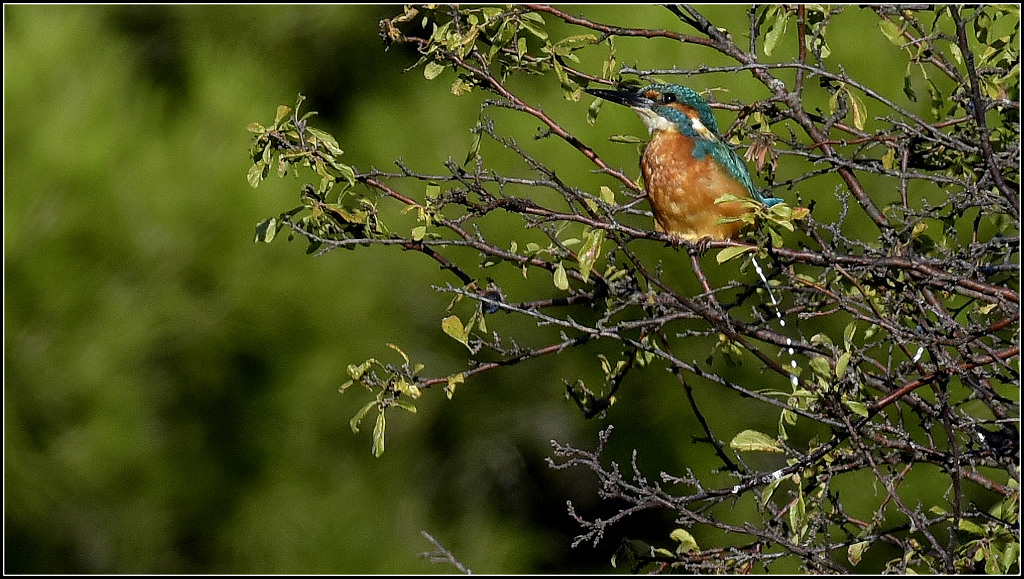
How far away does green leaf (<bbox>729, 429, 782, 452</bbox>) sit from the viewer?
1115 millimetres

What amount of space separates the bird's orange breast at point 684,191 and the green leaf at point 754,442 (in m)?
0.67

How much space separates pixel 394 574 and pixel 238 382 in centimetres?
54

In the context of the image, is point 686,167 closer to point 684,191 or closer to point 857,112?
point 684,191

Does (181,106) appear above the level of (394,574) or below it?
above

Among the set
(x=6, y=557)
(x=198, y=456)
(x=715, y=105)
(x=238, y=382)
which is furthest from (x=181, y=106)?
(x=715, y=105)

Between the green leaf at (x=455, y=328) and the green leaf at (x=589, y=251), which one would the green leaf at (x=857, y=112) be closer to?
the green leaf at (x=589, y=251)

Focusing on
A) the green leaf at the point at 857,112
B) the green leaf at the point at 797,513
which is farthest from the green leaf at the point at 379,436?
the green leaf at the point at 857,112

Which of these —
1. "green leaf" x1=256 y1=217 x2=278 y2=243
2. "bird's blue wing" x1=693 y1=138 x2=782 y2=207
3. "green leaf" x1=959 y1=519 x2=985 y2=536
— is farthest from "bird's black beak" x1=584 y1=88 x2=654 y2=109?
"green leaf" x1=959 y1=519 x2=985 y2=536

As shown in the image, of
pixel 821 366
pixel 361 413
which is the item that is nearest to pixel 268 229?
pixel 361 413

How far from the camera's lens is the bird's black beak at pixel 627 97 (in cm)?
157

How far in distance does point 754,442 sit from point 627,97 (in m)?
0.77

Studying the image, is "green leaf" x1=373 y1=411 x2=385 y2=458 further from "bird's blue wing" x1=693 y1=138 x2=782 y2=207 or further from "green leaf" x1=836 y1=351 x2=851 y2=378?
"bird's blue wing" x1=693 y1=138 x2=782 y2=207

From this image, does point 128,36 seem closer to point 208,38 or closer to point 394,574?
point 208,38

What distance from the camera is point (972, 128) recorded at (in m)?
1.28
